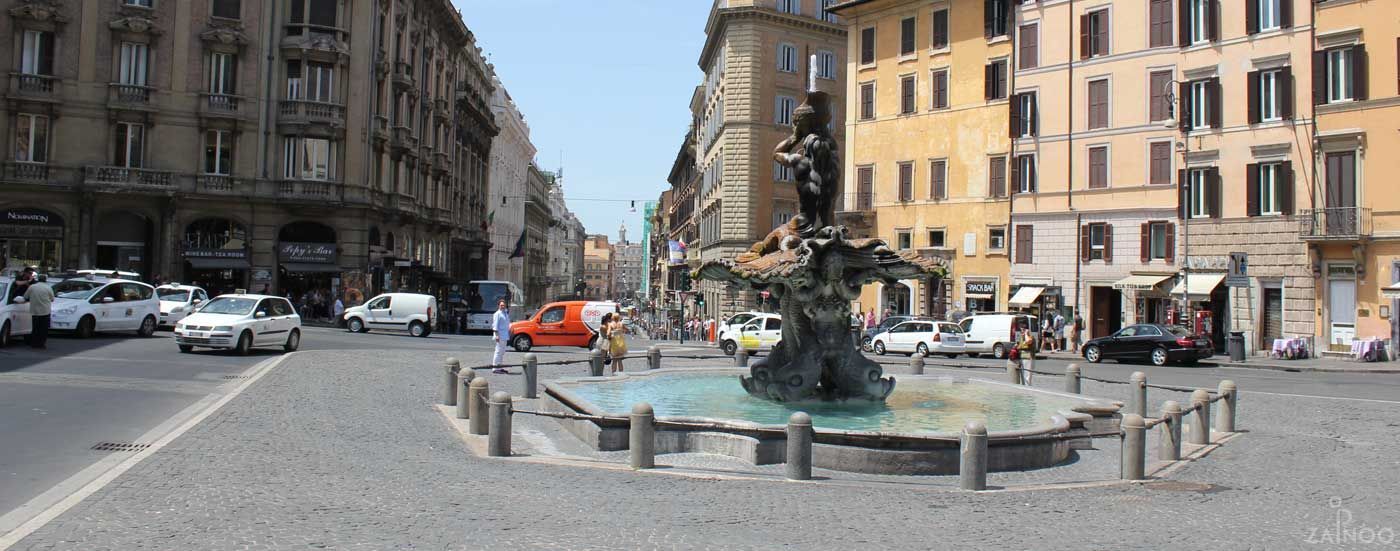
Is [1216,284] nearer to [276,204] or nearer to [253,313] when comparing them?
[253,313]

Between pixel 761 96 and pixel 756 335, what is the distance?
26.0 metres

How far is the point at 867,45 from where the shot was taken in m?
50.2

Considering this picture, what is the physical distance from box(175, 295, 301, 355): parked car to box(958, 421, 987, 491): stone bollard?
1925cm

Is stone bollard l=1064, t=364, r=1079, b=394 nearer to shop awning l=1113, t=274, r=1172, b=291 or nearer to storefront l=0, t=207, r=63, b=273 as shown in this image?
shop awning l=1113, t=274, r=1172, b=291

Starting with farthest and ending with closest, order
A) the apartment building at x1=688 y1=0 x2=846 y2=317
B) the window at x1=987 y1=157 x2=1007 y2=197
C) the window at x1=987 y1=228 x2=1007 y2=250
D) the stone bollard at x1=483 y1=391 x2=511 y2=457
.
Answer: the apartment building at x1=688 y1=0 x2=846 y2=317 → the window at x1=987 y1=157 x2=1007 y2=197 → the window at x1=987 y1=228 x2=1007 y2=250 → the stone bollard at x1=483 y1=391 x2=511 y2=457

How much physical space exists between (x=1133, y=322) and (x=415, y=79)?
38.4 meters

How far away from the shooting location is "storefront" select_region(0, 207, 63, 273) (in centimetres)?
4038

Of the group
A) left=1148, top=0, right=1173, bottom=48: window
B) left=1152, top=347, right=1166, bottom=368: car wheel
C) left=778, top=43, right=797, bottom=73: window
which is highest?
left=778, top=43, right=797, bottom=73: window

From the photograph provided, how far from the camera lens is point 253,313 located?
2492 centimetres

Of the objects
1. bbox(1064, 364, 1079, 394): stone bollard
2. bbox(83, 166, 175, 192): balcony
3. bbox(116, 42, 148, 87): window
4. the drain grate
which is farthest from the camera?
bbox(116, 42, 148, 87): window

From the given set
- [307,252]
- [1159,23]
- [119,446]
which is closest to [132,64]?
[307,252]

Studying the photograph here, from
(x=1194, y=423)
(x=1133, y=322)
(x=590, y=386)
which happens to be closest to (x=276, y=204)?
(x=590, y=386)

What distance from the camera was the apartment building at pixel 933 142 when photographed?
146ft

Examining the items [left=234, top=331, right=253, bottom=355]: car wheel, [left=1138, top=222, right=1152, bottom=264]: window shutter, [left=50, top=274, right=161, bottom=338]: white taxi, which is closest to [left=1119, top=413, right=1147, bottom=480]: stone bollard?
[left=234, top=331, right=253, bottom=355]: car wheel
